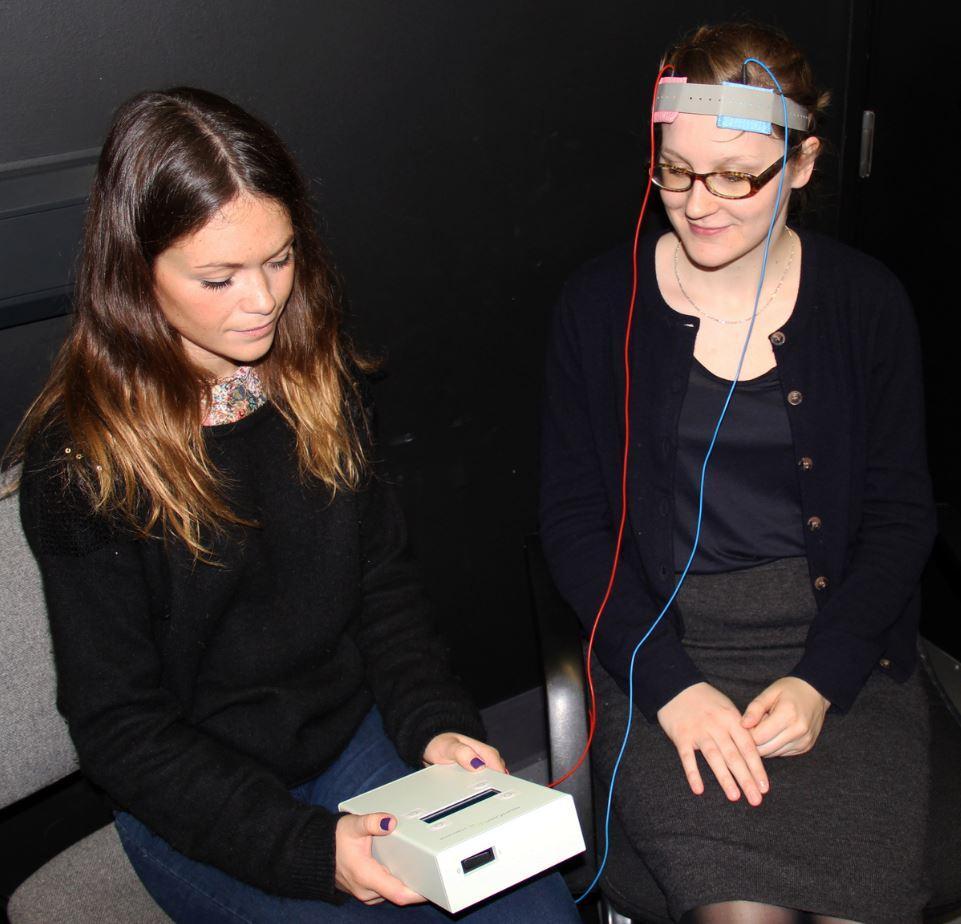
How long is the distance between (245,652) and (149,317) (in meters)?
0.45

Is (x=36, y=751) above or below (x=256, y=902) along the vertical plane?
above

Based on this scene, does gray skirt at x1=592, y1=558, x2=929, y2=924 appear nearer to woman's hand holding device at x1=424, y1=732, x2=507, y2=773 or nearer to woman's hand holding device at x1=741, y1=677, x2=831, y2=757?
woman's hand holding device at x1=741, y1=677, x2=831, y2=757

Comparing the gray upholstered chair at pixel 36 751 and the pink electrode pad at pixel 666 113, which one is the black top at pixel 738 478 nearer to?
the pink electrode pad at pixel 666 113

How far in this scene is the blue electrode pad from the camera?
4.66 ft

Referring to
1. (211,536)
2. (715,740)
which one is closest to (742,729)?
(715,740)

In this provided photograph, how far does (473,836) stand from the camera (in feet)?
3.81

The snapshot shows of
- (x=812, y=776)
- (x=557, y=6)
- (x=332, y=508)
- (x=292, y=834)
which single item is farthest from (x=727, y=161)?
(x=292, y=834)

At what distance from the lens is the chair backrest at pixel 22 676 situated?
1396 mm

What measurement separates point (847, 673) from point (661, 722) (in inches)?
10.6

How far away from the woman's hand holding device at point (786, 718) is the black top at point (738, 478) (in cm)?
21

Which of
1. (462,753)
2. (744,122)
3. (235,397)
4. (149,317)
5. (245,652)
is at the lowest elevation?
(462,753)

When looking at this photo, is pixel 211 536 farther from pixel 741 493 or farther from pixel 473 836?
pixel 741 493

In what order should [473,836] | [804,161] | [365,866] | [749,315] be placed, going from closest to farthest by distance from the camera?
[473,836] → [365,866] → [804,161] → [749,315]

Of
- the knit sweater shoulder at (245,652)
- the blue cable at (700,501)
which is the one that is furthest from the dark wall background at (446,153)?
the blue cable at (700,501)
